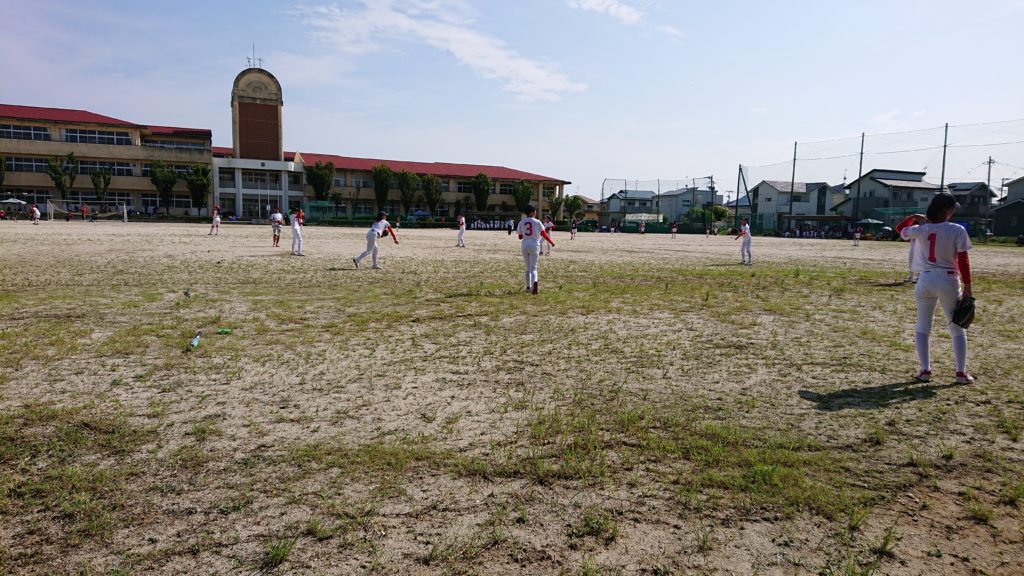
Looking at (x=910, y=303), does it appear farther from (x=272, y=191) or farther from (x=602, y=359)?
(x=272, y=191)

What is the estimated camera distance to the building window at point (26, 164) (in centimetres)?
6425

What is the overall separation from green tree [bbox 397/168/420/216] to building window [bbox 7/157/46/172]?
127ft

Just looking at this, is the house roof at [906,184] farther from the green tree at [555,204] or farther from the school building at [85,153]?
the school building at [85,153]

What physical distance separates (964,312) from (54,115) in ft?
280

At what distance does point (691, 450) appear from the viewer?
4.47 metres

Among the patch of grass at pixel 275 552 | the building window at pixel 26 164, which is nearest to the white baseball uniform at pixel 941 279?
the patch of grass at pixel 275 552

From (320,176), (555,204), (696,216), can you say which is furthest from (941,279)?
(696,216)

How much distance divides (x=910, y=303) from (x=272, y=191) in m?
72.7

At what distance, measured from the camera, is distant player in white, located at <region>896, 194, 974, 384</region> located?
6.09m

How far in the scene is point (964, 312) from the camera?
6062mm

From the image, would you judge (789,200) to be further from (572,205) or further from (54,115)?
(54,115)

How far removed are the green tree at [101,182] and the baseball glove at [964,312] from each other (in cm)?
7645

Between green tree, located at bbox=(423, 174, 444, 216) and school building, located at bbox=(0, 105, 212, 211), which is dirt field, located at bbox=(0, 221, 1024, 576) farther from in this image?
school building, located at bbox=(0, 105, 212, 211)

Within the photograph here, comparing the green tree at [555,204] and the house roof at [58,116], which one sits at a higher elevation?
the house roof at [58,116]
